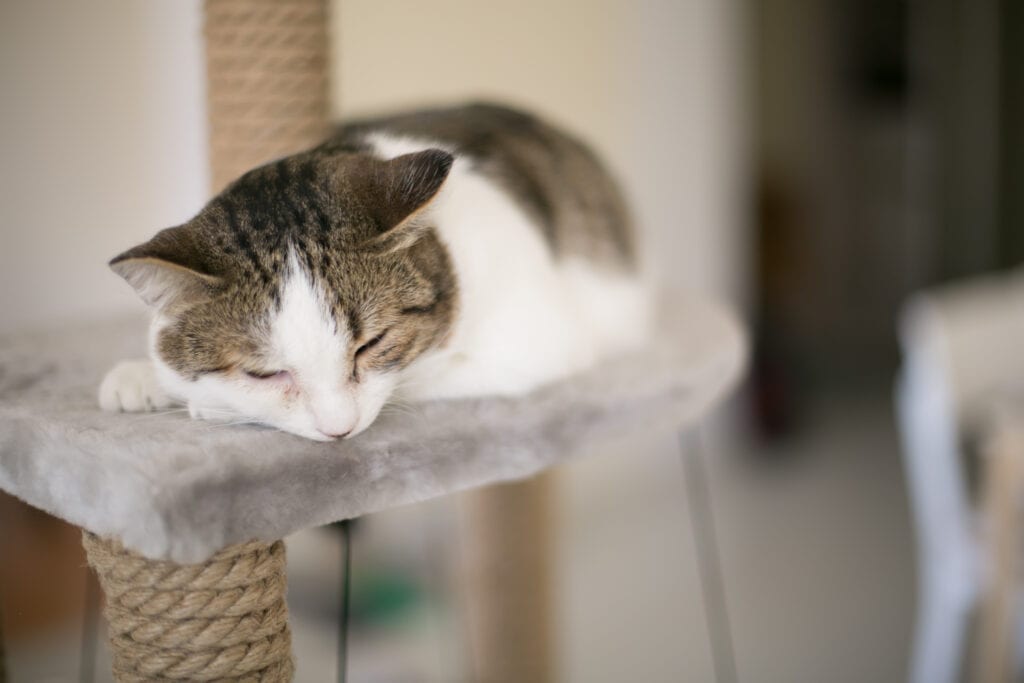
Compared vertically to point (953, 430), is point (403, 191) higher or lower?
Result: higher

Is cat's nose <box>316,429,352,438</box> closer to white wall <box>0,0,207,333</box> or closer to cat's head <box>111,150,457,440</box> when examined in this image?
cat's head <box>111,150,457,440</box>

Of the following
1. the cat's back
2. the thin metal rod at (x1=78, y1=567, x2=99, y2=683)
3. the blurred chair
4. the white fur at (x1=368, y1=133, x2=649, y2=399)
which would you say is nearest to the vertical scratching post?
the thin metal rod at (x1=78, y1=567, x2=99, y2=683)

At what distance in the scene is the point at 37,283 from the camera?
1436 millimetres

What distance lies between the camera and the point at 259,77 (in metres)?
1.15

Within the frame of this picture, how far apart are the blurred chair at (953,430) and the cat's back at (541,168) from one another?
0.83 metres

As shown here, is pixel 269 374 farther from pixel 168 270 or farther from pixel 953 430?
pixel 953 430

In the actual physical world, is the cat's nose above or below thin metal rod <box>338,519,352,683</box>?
above

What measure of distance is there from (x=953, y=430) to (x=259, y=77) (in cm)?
140

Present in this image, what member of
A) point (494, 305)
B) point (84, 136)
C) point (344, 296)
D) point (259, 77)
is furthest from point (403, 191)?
point (84, 136)

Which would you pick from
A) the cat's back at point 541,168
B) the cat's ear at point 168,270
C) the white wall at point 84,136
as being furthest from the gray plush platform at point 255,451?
the white wall at point 84,136

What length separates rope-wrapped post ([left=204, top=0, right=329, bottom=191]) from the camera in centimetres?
113

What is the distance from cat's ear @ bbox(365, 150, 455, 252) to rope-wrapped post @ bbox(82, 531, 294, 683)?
27 cm

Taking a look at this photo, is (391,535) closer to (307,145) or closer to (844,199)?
(307,145)

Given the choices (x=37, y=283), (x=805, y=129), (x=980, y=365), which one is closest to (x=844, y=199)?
(x=805, y=129)
